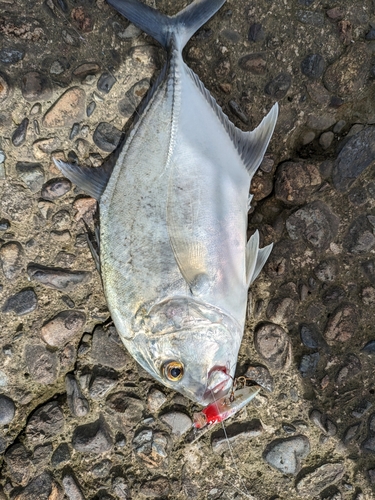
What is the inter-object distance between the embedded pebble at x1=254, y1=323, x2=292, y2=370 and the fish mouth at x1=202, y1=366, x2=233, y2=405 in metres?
0.52

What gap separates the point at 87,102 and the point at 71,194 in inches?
24.7

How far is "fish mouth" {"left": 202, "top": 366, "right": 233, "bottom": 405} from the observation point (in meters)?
2.37

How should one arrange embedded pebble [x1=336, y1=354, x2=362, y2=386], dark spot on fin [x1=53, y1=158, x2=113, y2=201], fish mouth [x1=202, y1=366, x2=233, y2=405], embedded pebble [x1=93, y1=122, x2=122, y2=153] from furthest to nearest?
embedded pebble [x1=93, y1=122, x2=122, y2=153]
embedded pebble [x1=336, y1=354, x2=362, y2=386]
dark spot on fin [x1=53, y1=158, x2=113, y2=201]
fish mouth [x1=202, y1=366, x2=233, y2=405]

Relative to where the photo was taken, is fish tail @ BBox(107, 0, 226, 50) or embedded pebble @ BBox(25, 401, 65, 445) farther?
embedded pebble @ BBox(25, 401, 65, 445)

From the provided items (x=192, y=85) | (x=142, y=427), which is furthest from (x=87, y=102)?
(x=142, y=427)

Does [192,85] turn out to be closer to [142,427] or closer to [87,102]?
[87,102]

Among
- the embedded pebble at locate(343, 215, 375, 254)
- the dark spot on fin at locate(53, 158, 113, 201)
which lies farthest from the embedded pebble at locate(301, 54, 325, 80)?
the dark spot on fin at locate(53, 158, 113, 201)

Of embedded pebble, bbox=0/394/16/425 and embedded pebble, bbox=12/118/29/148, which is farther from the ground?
embedded pebble, bbox=12/118/29/148

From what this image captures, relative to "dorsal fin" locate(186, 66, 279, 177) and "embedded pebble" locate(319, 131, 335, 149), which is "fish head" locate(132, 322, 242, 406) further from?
"embedded pebble" locate(319, 131, 335, 149)

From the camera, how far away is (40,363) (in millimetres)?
2898

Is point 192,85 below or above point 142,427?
above

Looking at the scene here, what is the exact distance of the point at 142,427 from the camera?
2.88 m

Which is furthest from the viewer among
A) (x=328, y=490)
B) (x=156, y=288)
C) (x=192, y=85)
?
(x=328, y=490)

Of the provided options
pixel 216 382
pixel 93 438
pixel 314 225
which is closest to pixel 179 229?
pixel 216 382
